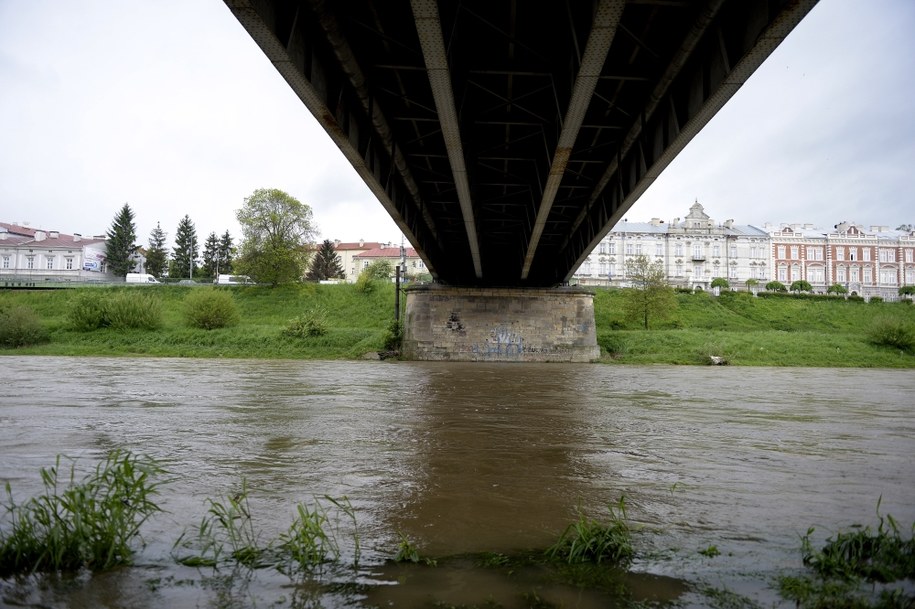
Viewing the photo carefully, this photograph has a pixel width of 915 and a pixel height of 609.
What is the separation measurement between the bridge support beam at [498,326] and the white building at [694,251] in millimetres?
56081

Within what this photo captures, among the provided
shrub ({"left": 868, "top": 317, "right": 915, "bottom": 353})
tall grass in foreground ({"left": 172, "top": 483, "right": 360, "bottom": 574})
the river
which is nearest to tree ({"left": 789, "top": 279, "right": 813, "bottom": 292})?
shrub ({"left": 868, "top": 317, "right": 915, "bottom": 353})

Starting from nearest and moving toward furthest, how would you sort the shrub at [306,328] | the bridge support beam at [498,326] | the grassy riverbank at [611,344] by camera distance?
1. the grassy riverbank at [611,344]
2. the bridge support beam at [498,326]
3. the shrub at [306,328]

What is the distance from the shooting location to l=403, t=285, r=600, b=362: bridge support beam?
32156mm

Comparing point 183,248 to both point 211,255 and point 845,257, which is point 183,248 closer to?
point 211,255

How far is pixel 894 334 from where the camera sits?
33.4 m

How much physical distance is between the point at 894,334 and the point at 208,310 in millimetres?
40544

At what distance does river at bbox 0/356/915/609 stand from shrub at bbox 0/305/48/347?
22.6 meters

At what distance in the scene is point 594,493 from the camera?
18.2 feet

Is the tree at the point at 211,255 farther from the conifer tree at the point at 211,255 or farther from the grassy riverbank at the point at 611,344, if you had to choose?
the grassy riverbank at the point at 611,344

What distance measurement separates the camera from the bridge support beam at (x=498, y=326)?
3216 centimetres

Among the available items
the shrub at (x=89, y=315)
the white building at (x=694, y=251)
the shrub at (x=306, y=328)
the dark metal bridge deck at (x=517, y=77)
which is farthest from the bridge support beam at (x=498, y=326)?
the white building at (x=694, y=251)

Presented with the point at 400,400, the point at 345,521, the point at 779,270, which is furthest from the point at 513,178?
the point at 779,270

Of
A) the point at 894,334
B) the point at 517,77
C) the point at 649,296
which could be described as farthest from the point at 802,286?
the point at 517,77

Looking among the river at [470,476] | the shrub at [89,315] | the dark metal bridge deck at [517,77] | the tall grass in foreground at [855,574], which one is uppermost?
the dark metal bridge deck at [517,77]
